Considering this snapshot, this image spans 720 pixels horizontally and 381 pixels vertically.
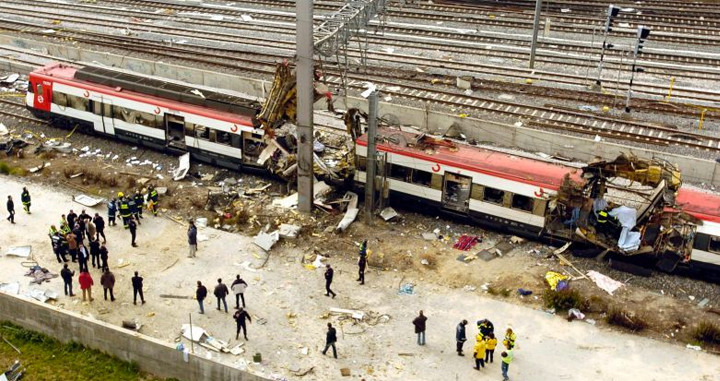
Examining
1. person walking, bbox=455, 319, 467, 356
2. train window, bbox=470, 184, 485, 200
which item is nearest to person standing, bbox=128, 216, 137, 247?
train window, bbox=470, 184, 485, 200

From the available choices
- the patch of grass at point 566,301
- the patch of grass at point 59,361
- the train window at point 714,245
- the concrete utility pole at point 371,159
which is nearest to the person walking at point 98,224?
the patch of grass at point 59,361

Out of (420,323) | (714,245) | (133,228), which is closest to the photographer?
(420,323)

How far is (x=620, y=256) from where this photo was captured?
24.0 meters

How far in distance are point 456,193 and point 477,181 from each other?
3.70 feet

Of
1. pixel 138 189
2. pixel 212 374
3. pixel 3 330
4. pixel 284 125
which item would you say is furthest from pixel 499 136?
pixel 3 330

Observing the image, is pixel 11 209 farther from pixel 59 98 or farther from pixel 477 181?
pixel 477 181

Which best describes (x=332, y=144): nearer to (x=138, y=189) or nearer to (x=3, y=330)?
(x=138, y=189)

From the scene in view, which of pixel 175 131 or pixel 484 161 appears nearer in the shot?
pixel 484 161

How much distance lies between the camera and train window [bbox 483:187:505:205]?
82.7ft

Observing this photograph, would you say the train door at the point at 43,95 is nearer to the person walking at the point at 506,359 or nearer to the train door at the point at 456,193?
the train door at the point at 456,193

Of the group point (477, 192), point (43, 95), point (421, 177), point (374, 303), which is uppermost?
point (43, 95)

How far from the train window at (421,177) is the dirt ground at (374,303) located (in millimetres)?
1378

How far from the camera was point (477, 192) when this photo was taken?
25547mm

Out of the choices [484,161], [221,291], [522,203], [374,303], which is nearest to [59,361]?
[221,291]
